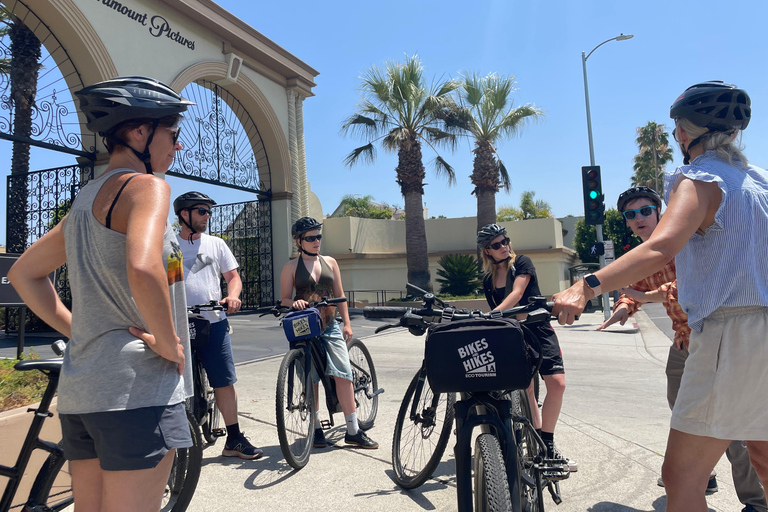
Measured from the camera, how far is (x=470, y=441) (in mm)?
2244

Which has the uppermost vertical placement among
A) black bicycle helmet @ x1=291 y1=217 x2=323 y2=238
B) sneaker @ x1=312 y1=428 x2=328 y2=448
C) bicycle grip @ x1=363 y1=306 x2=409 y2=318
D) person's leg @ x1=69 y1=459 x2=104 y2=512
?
black bicycle helmet @ x1=291 y1=217 x2=323 y2=238

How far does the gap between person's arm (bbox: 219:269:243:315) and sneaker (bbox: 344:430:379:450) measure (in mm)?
1359

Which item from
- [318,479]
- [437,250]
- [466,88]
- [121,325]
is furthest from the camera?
[437,250]

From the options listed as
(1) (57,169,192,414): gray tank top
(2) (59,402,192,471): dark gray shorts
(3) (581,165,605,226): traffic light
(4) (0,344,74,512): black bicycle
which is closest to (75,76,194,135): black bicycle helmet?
(1) (57,169,192,414): gray tank top

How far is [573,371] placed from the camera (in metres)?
8.16

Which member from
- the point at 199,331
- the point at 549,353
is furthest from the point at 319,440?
the point at 549,353

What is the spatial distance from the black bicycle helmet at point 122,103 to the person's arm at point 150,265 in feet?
0.80

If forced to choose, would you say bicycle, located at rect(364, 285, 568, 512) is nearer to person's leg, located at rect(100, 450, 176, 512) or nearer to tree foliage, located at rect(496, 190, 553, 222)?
person's leg, located at rect(100, 450, 176, 512)

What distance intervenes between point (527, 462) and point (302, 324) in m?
2.03

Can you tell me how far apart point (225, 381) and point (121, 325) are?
8.25ft

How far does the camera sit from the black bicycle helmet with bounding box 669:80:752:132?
6.70 feet

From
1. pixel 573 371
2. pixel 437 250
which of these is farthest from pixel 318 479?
pixel 437 250

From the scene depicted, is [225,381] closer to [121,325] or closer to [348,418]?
[348,418]

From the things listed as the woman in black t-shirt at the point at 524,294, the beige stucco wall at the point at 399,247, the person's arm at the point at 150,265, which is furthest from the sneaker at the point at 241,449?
the beige stucco wall at the point at 399,247
